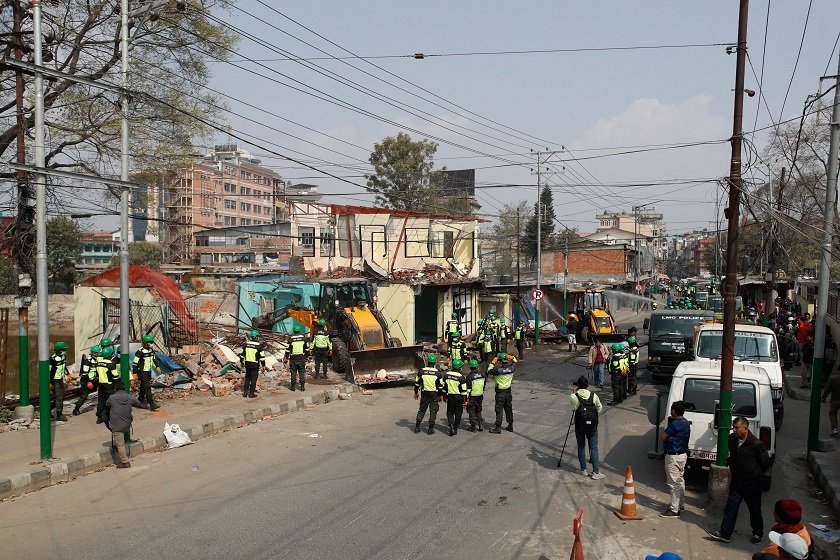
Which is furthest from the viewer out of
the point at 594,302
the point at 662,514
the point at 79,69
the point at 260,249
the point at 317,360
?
the point at 260,249

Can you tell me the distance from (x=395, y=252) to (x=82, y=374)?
66.2 ft

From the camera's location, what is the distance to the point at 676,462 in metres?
9.38

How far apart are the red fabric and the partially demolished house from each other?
5.52 meters

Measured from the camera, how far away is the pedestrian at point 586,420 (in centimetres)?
1099

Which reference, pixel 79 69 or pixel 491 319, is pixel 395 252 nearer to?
pixel 491 319

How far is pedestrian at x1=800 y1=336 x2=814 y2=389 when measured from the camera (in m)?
20.7

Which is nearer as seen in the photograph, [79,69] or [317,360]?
[79,69]

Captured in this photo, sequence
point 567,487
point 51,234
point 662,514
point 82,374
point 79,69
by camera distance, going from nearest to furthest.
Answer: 1. point 662,514
2. point 567,487
3. point 82,374
4. point 79,69
5. point 51,234

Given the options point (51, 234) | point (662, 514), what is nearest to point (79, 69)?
point (662, 514)

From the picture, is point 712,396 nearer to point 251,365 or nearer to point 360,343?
point 251,365

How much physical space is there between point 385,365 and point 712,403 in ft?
37.1

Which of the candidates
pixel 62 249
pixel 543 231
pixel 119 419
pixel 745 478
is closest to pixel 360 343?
pixel 119 419

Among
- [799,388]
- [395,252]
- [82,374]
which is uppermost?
[395,252]

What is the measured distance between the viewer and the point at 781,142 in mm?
28766
